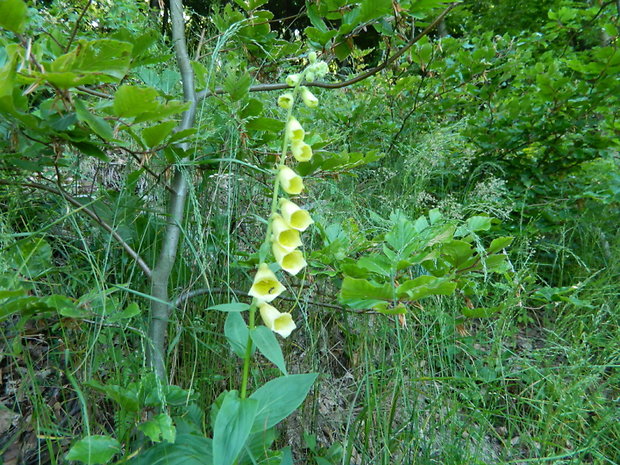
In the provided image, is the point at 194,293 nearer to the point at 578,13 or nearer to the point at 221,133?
the point at 221,133

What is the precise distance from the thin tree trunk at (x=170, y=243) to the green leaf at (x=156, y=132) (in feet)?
0.37

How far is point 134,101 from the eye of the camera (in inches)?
27.3

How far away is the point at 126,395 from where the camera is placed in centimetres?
73

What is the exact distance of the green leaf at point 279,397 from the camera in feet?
2.41

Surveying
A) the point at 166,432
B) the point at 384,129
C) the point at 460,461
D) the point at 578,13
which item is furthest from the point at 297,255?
the point at 578,13

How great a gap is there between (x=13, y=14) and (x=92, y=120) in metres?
0.17

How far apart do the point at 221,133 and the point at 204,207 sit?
8.9 inches

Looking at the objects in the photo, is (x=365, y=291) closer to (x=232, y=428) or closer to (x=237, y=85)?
(x=232, y=428)

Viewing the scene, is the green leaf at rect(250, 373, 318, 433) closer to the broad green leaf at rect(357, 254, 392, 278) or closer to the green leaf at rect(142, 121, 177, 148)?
the broad green leaf at rect(357, 254, 392, 278)

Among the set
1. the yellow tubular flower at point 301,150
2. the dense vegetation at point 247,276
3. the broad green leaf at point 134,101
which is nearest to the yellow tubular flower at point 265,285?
the dense vegetation at point 247,276

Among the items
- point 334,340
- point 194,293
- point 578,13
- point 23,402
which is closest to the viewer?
point 194,293

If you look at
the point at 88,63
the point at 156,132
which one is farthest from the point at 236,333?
the point at 88,63

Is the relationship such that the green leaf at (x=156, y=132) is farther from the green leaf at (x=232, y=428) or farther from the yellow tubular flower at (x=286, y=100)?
the green leaf at (x=232, y=428)

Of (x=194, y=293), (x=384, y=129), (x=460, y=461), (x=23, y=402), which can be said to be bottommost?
(x=460, y=461)
